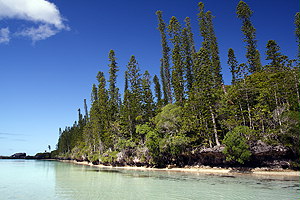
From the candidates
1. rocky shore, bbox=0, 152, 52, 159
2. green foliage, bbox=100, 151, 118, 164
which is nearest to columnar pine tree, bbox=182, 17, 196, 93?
green foliage, bbox=100, 151, 118, 164

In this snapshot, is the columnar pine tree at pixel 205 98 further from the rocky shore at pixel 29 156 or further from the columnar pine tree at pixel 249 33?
the rocky shore at pixel 29 156

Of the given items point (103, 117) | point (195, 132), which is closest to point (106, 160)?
point (103, 117)

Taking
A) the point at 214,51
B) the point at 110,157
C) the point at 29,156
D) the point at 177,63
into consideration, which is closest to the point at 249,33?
the point at 214,51

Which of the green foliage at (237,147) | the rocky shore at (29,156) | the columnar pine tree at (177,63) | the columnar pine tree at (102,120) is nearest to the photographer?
the green foliage at (237,147)

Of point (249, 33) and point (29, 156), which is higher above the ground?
point (249, 33)

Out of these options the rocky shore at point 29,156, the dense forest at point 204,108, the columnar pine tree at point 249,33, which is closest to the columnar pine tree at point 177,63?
the dense forest at point 204,108

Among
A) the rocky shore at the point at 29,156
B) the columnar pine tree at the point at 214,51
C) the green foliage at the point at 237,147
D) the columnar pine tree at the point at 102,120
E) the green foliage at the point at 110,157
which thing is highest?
the columnar pine tree at the point at 214,51

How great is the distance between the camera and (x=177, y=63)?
126 feet

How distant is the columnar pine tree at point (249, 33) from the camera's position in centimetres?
3769

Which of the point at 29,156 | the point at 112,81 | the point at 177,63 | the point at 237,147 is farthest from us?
the point at 29,156

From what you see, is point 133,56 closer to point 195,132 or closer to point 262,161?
point 195,132

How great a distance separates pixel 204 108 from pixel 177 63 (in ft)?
38.5

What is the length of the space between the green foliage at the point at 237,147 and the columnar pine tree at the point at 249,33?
61.0ft

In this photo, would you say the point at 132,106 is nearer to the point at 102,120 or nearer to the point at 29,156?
the point at 102,120
